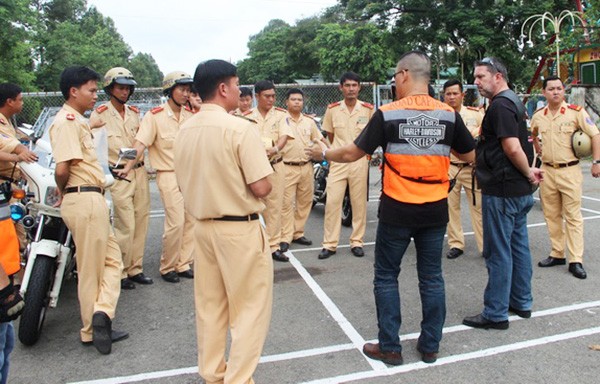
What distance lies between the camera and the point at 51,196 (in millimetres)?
3939

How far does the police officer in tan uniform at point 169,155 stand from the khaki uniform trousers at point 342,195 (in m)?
1.66

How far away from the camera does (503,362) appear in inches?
128

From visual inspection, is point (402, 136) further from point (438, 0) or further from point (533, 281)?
point (438, 0)

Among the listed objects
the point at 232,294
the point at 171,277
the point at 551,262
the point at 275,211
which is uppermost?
the point at 232,294

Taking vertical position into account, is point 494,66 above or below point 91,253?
above

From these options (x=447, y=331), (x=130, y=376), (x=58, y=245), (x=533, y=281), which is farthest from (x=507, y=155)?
(x=58, y=245)

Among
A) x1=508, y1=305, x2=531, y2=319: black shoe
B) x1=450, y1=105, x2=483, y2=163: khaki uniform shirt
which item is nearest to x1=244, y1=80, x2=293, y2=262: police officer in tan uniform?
x1=450, y1=105, x2=483, y2=163: khaki uniform shirt

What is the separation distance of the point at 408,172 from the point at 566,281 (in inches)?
101

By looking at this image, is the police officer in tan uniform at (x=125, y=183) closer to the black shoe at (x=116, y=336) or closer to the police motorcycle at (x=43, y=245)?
the police motorcycle at (x=43, y=245)

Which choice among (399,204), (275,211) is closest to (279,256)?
(275,211)

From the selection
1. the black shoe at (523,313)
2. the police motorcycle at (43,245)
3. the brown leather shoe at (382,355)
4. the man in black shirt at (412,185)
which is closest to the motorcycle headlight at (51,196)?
the police motorcycle at (43,245)

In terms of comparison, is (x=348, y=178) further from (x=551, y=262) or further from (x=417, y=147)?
(x=417, y=147)

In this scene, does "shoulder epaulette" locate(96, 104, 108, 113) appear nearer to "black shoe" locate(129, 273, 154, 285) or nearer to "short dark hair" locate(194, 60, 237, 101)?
"black shoe" locate(129, 273, 154, 285)

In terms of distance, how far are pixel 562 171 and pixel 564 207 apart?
14.4 inches
